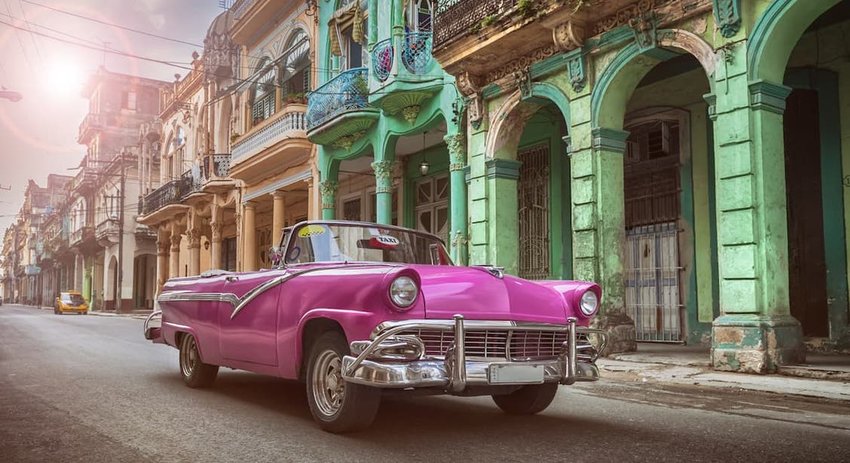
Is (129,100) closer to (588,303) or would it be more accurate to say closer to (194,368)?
(194,368)

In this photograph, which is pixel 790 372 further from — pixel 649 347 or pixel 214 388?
pixel 214 388

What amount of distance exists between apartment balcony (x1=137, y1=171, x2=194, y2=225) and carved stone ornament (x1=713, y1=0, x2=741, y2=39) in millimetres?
23130

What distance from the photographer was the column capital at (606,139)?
440 inches

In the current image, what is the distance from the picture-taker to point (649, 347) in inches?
474

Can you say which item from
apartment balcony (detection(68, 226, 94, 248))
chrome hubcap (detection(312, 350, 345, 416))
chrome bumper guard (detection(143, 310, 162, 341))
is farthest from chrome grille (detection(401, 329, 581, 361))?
apartment balcony (detection(68, 226, 94, 248))

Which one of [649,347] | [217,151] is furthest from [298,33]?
[649,347]

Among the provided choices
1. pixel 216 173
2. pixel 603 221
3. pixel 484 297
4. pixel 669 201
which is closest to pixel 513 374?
pixel 484 297

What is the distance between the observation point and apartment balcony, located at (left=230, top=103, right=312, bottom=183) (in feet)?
65.4

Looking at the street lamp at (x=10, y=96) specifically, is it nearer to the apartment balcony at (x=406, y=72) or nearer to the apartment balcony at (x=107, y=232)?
the apartment balcony at (x=406, y=72)

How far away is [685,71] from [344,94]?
7967 mm

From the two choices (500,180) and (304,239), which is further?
(500,180)

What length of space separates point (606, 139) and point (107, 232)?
39.3 metres

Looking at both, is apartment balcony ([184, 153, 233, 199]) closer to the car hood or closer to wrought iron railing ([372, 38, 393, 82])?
wrought iron railing ([372, 38, 393, 82])

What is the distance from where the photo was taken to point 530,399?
5469 millimetres
